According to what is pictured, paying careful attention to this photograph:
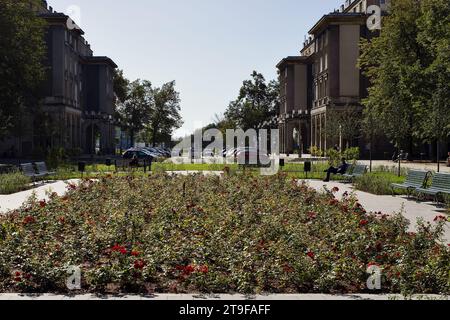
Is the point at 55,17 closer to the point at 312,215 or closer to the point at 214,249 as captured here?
the point at 312,215

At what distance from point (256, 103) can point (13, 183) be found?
77.0 metres

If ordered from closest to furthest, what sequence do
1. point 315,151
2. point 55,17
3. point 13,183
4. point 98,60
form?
point 13,183
point 315,151
point 55,17
point 98,60

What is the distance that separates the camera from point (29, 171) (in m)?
21.9

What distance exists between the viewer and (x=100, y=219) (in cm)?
991

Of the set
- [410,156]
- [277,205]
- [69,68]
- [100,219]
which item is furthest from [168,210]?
[69,68]

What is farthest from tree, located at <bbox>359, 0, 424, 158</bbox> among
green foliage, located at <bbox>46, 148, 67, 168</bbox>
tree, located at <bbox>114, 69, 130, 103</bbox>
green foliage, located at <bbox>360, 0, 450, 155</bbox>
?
tree, located at <bbox>114, 69, 130, 103</bbox>

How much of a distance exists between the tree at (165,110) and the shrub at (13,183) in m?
57.2

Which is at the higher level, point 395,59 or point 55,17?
point 55,17

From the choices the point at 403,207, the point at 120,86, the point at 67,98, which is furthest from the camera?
the point at 120,86

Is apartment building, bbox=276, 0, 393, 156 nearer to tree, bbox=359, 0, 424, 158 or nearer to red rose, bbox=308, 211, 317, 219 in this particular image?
tree, bbox=359, 0, 424, 158

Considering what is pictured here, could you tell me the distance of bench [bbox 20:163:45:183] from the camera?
838 inches

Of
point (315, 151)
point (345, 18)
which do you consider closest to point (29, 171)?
point (315, 151)
